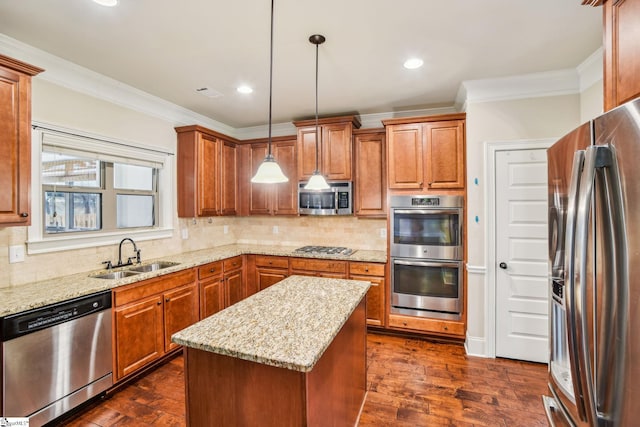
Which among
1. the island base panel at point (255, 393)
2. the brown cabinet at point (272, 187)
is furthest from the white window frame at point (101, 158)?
the island base panel at point (255, 393)

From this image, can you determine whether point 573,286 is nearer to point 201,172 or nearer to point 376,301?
point 376,301

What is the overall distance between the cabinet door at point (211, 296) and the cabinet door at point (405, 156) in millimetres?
2316

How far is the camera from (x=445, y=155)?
3.32 meters

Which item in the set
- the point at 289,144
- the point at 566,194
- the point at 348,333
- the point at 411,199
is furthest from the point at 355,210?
the point at 566,194

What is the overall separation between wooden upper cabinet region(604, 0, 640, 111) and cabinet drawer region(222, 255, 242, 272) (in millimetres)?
3583

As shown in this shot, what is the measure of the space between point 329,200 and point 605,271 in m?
3.10

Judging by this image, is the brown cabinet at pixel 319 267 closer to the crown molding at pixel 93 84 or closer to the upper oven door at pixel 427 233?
the upper oven door at pixel 427 233

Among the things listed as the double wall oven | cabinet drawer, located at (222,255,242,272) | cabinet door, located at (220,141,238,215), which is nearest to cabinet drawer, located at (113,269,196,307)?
cabinet drawer, located at (222,255,242,272)

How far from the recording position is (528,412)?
2.22 m

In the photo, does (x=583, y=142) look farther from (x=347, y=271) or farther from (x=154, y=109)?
(x=154, y=109)

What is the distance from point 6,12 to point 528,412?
439 centimetres

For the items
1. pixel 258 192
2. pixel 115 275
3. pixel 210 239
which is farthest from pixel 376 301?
pixel 115 275

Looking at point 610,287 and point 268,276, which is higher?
point 610,287

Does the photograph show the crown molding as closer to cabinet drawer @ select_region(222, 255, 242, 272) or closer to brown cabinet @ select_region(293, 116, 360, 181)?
brown cabinet @ select_region(293, 116, 360, 181)
